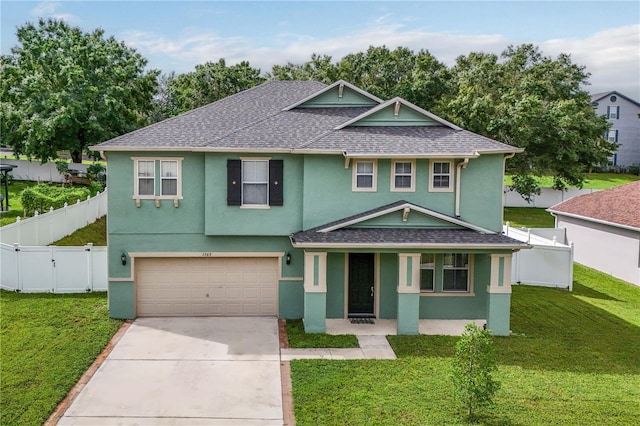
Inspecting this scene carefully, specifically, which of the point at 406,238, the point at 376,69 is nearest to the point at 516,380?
the point at 406,238

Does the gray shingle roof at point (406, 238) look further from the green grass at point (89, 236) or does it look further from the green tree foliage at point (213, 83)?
the green tree foliage at point (213, 83)

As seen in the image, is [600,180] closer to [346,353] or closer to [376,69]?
[376,69]

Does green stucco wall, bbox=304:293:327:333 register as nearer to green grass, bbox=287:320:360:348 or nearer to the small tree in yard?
green grass, bbox=287:320:360:348

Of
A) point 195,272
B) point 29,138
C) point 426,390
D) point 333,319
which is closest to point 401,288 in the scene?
point 333,319

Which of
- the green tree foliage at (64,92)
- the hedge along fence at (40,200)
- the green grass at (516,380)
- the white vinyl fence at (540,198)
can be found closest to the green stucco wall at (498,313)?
the green grass at (516,380)

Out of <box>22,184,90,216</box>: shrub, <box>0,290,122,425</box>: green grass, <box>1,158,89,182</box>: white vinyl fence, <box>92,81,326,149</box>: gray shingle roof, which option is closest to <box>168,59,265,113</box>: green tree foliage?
<box>1,158,89,182</box>: white vinyl fence

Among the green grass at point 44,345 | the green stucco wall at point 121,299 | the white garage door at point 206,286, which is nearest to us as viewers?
the green grass at point 44,345

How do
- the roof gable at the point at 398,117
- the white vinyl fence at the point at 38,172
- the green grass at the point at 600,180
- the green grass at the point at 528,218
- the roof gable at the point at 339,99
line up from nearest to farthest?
the roof gable at the point at 398,117 < the roof gable at the point at 339,99 < the green grass at the point at 528,218 < the white vinyl fence at the point at 38,172 < the green grass at the point at 600,180
